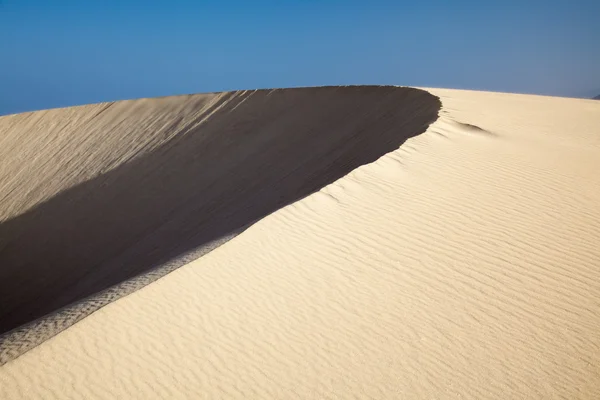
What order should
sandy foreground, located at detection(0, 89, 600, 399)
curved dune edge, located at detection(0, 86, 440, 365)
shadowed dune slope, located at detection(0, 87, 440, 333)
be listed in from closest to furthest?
sandy foreground, located at detection(0, 89, 600, 399)
curved dune edge, located at detection(0, 86, 440, 365)
shadowed dune slope, located at detection(0, 87, 440, 333)

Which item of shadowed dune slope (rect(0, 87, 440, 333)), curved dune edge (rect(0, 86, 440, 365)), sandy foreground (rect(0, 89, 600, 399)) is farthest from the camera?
shadowed dune slope (rect(0, 87, 440, 333))

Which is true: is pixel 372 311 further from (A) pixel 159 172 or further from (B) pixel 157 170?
(B) pixel 157 170

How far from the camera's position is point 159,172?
15.3 meters

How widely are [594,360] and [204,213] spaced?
31.0ft

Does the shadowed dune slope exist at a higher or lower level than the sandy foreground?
higher

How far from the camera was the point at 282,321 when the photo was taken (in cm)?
400

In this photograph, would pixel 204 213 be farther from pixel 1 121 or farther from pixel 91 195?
pixel 1 121

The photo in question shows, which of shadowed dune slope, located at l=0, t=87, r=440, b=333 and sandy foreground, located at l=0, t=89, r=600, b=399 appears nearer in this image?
sandy foreground, located at l=0, t=89, r=600, b=399

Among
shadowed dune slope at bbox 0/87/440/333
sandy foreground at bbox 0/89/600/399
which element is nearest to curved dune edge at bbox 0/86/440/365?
shadowed dune slope at bbox 0/87/440/333

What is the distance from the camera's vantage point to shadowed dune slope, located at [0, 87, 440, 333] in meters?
10.7

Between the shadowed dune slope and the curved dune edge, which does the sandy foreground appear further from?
the shadowed dune slope

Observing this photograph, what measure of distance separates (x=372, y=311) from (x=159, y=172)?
12.6m

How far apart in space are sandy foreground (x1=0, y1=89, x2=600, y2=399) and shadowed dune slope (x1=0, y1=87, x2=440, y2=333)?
3.72 meters

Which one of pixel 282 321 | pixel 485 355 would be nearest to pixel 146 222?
pixel 282 321
